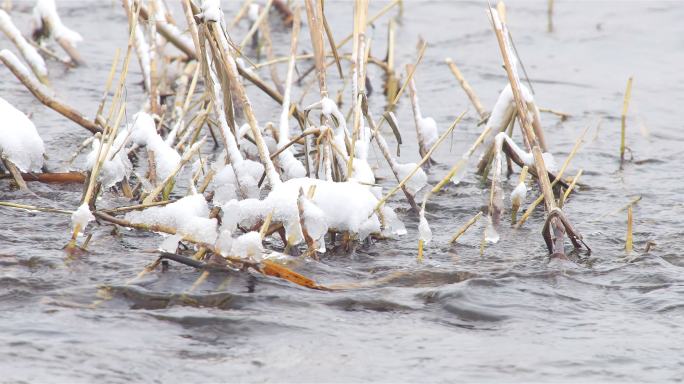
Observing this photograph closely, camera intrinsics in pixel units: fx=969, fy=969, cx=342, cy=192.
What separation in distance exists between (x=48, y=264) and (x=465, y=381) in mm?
1663

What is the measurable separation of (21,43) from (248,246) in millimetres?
3078

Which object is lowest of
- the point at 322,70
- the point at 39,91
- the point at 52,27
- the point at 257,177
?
the point at 257,177

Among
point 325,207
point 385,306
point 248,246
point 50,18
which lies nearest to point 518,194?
point 325,207

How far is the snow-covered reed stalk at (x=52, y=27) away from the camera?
23.2ft

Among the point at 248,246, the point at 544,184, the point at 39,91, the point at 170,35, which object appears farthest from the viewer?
the point at 170,35

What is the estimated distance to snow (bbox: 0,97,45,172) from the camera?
435 cm

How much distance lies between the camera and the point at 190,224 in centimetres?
358

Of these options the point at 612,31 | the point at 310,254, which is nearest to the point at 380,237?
the point at 310,254

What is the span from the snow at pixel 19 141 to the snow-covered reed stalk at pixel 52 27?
110 inches

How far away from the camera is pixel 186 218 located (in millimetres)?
3654

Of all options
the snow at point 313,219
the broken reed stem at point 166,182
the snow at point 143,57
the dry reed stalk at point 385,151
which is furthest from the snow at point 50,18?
the snow at point 313,219

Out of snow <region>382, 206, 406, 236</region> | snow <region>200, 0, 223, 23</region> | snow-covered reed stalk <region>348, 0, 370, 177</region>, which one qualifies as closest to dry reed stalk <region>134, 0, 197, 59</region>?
snow-covered reed stalk <region>348, 0, 370, 177</region>

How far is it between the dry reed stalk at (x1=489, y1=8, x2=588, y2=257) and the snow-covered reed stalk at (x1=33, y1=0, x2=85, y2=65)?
408 centimetres

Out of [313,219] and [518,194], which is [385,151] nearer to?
[518,194]
